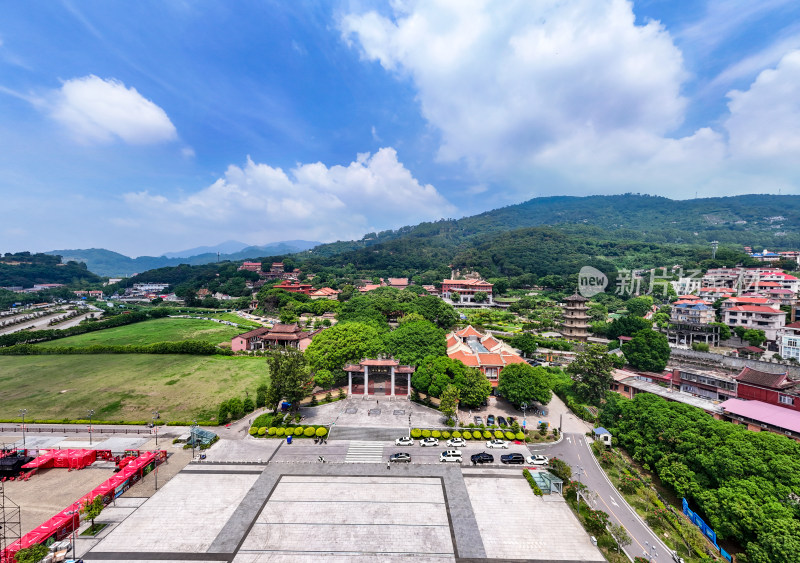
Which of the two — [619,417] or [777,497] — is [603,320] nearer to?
[619,417]

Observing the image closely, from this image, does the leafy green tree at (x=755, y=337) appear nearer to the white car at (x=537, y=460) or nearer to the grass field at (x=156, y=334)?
the white car at (x=537, y=460)

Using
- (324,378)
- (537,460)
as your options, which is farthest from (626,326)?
(324,378)

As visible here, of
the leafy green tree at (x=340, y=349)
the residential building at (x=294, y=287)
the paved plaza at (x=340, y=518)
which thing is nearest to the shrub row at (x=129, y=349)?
the leafy green tree at (x=340, y=349)

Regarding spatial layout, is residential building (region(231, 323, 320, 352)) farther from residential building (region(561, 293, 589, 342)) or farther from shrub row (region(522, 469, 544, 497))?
residential building (region(561, 293, 589, 342))

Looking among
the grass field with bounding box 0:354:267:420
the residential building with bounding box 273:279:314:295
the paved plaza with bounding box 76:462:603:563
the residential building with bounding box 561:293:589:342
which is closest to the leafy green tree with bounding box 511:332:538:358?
the residential building with bounding box 561:293:589:342

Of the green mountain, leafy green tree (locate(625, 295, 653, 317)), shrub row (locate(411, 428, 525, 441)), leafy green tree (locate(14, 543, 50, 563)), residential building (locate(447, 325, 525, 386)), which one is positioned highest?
the green mountain

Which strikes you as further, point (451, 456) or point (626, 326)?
point (626, 326)

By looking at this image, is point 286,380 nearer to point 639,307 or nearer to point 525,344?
point 525,344
